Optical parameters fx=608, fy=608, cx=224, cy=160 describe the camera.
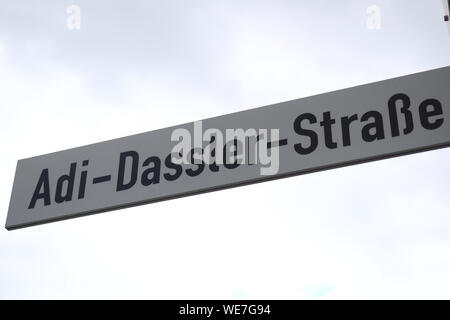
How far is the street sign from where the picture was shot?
11.1 ft

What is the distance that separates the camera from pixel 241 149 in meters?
3.67

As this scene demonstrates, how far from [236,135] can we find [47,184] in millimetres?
1323

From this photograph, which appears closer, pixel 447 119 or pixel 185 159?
pixel 447 119

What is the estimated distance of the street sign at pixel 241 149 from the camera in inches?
133

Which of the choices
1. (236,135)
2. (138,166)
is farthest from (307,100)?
(138,166)

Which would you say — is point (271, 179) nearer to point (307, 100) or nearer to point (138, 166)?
point (307, 100)

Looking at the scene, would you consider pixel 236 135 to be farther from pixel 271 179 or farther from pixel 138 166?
pixel 138 166
